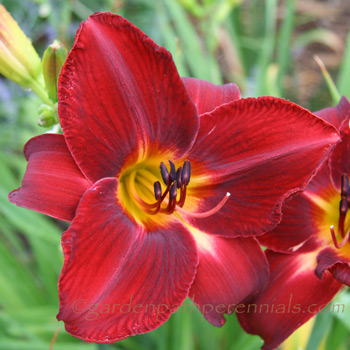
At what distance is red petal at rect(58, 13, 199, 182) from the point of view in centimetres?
54

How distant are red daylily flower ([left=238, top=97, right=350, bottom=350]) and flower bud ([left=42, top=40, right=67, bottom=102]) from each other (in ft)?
1.28

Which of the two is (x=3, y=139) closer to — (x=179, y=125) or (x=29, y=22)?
(x=29, y=22)

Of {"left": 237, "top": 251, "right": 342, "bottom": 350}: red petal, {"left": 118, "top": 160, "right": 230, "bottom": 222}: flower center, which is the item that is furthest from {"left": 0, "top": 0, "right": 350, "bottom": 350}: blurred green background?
{"left": 118, "top": 160, "right": 230, "bottom": 222}: flower center

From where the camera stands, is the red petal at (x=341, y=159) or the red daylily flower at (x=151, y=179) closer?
the red daylily flower at (x=151, y=179)

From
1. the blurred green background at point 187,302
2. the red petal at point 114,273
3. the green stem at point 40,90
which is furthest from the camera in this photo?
the blurred green background at point 187,302

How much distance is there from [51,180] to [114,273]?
0.14 m

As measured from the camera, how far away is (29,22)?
280 centimetres

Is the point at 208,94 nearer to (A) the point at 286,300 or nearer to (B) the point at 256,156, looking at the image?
(B) the point at 256,156

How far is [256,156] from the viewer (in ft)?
2.08

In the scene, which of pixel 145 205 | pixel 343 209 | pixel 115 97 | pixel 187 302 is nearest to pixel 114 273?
pixel 145 205

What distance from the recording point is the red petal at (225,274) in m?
0.63

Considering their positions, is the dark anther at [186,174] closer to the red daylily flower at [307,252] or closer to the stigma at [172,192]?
the stigma at [172,192]

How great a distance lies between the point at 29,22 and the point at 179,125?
252cm

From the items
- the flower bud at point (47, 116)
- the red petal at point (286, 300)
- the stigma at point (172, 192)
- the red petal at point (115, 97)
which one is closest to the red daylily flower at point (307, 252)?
the red petal at point (286, 300)
